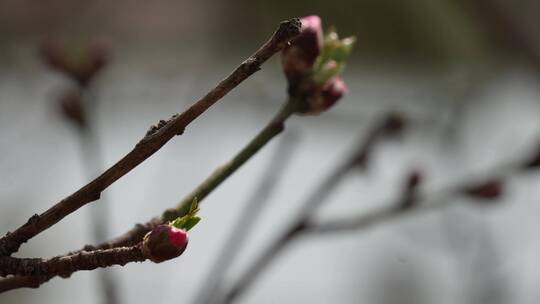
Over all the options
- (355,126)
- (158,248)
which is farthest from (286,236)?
(355,126)

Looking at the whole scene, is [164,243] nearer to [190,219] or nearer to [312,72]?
[190,219]

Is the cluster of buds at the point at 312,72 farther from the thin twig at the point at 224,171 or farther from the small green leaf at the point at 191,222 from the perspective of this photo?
the small green leaf at the point at 191,222

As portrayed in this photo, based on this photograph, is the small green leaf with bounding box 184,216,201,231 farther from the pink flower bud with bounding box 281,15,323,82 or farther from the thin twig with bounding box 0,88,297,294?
the pink flower bud with bounding box 281,15,323,82

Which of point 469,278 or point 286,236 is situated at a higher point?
point 469,278

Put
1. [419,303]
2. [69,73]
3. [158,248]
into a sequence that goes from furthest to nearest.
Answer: [419,303]
[69,73]
[158,248]

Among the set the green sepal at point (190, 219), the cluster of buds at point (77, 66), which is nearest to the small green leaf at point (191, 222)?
the green sepal at point (190, 219)

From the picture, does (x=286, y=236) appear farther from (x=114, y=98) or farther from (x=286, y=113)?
(x=114, y=98)
